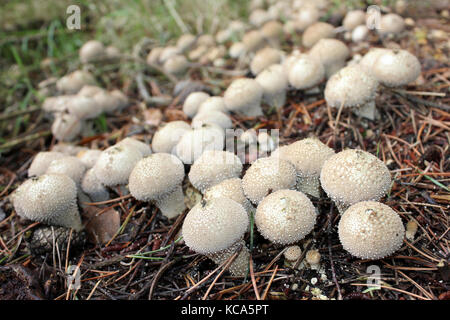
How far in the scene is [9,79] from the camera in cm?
555

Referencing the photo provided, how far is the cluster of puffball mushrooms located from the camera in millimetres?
2186

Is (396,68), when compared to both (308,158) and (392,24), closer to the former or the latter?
(308,158)

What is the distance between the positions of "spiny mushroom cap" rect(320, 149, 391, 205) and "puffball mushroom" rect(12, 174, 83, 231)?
77.9 inches

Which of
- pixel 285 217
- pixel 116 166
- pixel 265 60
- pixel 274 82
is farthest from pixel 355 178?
pixel 265 60

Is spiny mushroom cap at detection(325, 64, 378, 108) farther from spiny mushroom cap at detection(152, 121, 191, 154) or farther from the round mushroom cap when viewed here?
spiny mushroom cap at detection(152, 121, 191, 154)

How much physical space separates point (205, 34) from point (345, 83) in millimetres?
3154

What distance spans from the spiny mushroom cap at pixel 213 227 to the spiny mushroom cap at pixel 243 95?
59.1 inches

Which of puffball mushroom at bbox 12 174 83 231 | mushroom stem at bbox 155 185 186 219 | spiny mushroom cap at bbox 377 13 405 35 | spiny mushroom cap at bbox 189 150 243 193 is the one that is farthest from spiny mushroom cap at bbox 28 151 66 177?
spiny mushroom cap at bbox 377 13 405 35

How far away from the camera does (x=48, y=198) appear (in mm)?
2773

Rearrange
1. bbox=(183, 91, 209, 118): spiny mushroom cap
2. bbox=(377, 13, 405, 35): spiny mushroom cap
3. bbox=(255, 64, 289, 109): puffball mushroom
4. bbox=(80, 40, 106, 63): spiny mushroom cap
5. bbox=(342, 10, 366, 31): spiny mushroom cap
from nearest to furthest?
bbox=(255, 64, 289, 109): puffball mushroom → bbox=(183, 91, 209, 118): spiny mushroom cap → bbox=(377, 13, 405, 35): spiny mushroom cap → bbox=(342, 10, 366, 31): spiny mushroom cap → bbox=(80, 40, 106, 63): spiny mushroom cap

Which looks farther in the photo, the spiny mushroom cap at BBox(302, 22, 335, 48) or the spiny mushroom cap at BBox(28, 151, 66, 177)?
the spiny mushroom cap at BBox(302, 22, 335, 48)

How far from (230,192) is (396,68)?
1846mm
